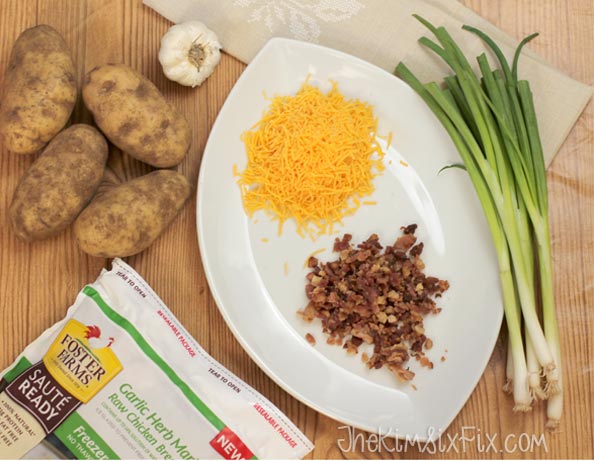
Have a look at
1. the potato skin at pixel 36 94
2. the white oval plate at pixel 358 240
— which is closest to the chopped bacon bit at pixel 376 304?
the white oval plate at pixel 358 240

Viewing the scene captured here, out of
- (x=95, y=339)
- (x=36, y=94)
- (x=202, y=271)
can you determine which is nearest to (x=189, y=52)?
(x=36, y=94)

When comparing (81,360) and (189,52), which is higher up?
(189,52)

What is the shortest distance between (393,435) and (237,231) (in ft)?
1.69

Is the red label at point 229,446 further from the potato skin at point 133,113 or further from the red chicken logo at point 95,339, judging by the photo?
the potato skin at point 133,113

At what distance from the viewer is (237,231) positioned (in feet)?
4.91

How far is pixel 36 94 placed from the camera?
1389 mm

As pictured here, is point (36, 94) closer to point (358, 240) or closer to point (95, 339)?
point (95, 339)

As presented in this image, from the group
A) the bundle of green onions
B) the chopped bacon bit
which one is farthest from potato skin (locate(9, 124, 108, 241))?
the bundle of green onions

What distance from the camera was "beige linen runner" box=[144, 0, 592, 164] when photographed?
5.14 ft

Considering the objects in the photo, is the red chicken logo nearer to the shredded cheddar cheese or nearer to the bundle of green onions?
the shredded cheddar cheese

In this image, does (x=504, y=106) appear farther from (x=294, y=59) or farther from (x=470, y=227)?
(x=294, y=59)

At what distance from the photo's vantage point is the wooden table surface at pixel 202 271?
4.83ft

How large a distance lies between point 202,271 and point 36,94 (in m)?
0.48

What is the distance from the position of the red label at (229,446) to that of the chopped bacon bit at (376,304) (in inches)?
10.5
